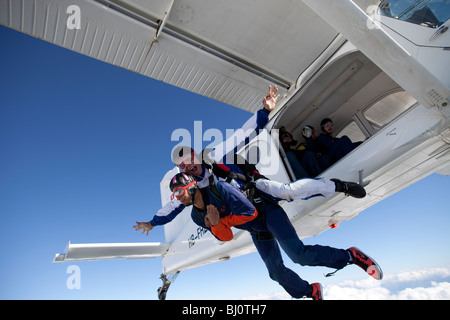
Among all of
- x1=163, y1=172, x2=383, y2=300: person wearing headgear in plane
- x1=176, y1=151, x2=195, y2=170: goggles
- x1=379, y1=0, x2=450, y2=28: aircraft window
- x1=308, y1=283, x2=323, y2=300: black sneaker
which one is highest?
x1=379, y1=0, x2=450, y2=28: aircraft window

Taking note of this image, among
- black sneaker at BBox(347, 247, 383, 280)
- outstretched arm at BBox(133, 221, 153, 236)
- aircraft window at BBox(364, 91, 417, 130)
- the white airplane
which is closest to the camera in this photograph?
the white airplane

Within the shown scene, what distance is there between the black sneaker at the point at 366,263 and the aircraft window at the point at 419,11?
231 cm

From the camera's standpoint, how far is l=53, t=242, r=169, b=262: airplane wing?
4426 mm

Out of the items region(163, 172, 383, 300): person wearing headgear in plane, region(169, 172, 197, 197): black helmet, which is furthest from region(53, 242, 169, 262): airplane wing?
region(169, 172, 197, 197): black helmet

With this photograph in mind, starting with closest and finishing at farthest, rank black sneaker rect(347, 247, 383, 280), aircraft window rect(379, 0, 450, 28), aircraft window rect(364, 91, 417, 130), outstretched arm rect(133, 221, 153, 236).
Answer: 1. aircraft window rect(379, 0, 450, 28)
2. black sneaker rect(347, 247, 383, 280)
3. outstretched arm rect(133, 221, 153, 236)
4. aircraft window rect(364, 91, 417, 130)

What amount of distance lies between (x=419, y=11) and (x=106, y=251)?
560 cm

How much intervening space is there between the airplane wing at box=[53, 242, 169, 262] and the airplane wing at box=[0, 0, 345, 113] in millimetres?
3105

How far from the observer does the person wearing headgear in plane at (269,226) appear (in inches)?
99.5

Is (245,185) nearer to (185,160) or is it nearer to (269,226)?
(269,226)

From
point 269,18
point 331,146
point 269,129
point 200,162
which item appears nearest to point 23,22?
point 200,162

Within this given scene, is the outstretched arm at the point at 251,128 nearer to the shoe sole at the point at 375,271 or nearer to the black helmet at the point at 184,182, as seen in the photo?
the black helmet at the point at 184,182

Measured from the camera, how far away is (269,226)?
9.27 feet

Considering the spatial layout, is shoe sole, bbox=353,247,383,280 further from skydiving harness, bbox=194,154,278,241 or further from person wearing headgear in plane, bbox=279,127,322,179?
person wearing headgear in plane, bbox=279,127,322,179

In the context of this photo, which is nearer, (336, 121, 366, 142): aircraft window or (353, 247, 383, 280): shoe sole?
(353, 247, 383, 280): shoe sole
